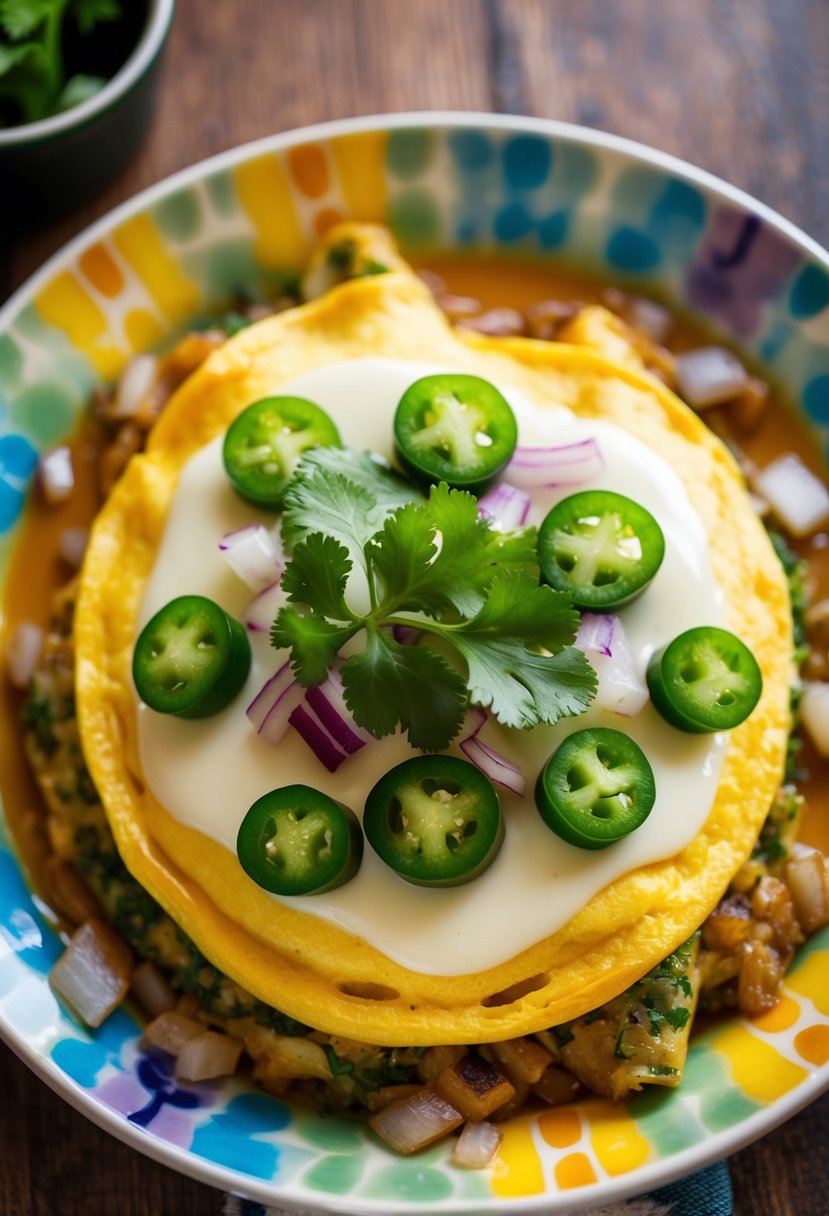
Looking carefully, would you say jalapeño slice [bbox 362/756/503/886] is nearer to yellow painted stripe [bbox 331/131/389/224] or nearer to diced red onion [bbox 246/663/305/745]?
diced red onion [bbox 246/663/305/745]

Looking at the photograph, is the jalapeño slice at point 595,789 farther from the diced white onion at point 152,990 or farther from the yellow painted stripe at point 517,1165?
the diced white onion at point 152,990

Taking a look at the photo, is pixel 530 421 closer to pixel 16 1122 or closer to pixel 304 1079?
pixel 304 1079

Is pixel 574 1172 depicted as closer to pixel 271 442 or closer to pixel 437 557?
pixel 437 557

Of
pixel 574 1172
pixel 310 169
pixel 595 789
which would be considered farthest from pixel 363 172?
pixel 574 1172

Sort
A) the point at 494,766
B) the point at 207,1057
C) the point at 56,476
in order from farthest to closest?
the point at 56,476 → the point at 207,1057 → the point at 494,766

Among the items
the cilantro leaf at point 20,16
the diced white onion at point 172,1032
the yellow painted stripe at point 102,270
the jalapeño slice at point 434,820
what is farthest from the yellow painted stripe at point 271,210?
the diced white onion at point 172,1032

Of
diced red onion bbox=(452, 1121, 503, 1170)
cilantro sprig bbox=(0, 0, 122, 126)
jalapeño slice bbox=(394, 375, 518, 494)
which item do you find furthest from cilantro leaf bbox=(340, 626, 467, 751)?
cilantro sprig bbox=(0, 0, 122, 126)
